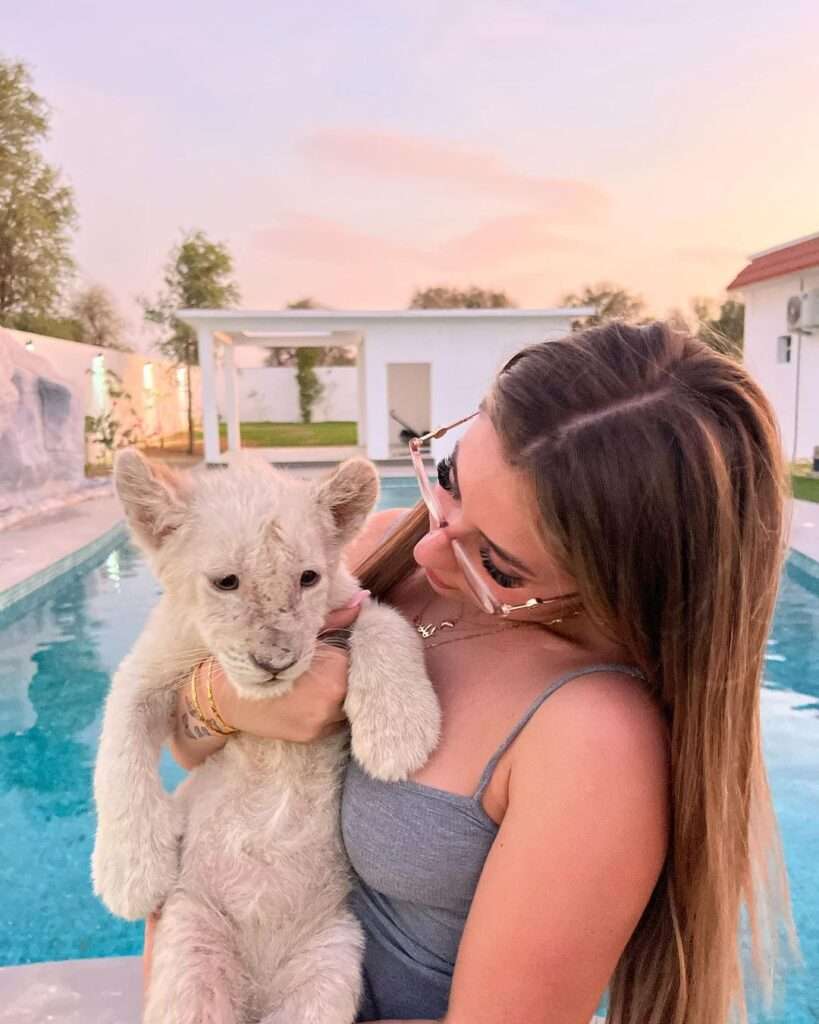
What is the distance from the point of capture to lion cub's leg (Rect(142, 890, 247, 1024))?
54.1 inches

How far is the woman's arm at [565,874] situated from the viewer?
122 centimetres

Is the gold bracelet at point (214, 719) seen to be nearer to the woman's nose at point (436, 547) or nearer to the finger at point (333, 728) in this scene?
the finger at point (333, 728)

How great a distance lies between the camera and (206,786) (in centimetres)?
161

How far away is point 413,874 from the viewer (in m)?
1.35

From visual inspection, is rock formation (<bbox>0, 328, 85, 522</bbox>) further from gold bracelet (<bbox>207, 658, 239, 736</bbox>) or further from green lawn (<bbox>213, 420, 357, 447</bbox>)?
gold bracelet (<bbox>207, 658, 239, 736</bbox>)

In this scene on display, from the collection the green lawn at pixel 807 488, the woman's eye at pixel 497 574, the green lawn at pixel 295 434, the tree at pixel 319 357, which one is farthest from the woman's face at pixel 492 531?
the tree at pixel 319 357

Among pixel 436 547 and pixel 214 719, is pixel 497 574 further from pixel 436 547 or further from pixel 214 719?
pixel 214 719

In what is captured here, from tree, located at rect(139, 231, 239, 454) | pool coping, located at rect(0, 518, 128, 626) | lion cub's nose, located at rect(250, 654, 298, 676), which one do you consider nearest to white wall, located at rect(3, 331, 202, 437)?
tree, located at rect(139, 231, 239, 454)

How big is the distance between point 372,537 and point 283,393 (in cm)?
3026

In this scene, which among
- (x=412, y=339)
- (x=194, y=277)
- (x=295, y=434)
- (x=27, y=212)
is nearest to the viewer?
(x=412, y=339)

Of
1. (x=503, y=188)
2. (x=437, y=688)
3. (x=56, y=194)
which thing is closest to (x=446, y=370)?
(x=503, y=188)

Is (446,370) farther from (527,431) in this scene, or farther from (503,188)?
(527,431)

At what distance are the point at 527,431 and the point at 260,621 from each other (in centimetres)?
53

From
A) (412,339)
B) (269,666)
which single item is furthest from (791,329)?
(269,666)
